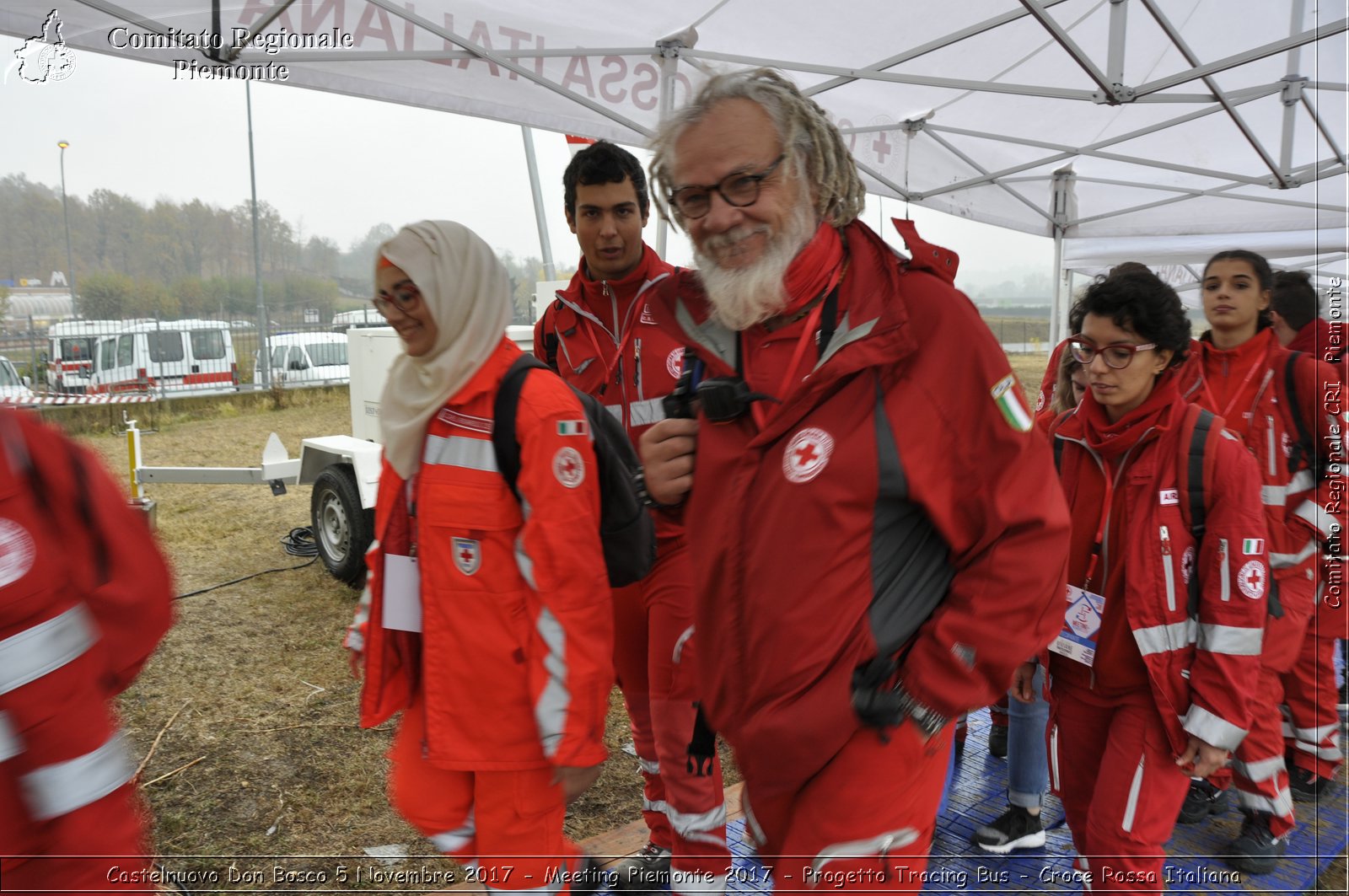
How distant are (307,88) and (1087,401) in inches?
152

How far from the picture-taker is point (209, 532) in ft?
29.1

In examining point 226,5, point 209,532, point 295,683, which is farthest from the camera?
point 209,532

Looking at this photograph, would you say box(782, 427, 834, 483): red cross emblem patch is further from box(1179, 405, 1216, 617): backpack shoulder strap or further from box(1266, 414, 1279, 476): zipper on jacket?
box(1266, 414, 1279, 476): zipper on jacket

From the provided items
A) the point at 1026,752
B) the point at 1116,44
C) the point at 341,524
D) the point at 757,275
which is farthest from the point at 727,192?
the point at 341,524

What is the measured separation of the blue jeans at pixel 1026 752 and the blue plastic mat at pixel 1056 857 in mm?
228

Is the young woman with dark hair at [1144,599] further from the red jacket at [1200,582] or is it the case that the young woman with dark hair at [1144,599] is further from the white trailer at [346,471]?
the white trailer at [346,471]

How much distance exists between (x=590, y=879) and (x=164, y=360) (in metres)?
18.2

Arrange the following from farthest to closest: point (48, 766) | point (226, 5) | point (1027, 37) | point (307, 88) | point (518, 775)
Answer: point (1027, 37), point (307, 88), point (226, 5), point (518, 775), point (48, 766)

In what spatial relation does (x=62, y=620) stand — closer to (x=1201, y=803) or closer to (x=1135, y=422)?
(x=1135, y=422)

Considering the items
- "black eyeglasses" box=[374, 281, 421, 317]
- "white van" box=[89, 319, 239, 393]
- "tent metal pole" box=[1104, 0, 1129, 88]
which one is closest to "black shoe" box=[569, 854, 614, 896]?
"black eyeglasses" box=[374, 281, 421, 317]

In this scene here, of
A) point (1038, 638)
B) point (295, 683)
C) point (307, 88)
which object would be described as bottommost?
point (295, 683)

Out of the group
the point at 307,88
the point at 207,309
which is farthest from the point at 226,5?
the point at 207,309

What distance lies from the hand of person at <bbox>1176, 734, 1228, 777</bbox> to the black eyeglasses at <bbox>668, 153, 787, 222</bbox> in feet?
6.27

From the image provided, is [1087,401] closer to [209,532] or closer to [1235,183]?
[1235,183]
